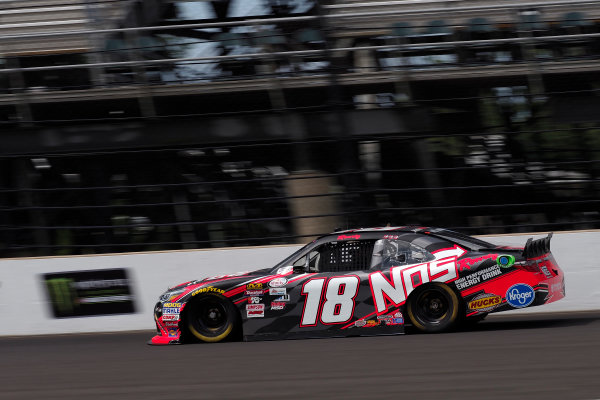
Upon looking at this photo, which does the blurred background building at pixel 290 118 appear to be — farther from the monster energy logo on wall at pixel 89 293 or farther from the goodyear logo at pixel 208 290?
the goodyear logo at pixel 208 290

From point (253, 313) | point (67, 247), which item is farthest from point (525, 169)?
point (67, 247)

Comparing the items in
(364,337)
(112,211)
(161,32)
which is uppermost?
(161,32)

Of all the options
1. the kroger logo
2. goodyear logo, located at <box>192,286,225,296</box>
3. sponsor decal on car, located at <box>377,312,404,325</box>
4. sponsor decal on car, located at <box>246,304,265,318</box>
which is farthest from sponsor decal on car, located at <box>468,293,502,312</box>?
goodyear logo, located at <box>192,286,225,296</box>

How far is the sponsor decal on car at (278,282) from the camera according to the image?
8913 mm

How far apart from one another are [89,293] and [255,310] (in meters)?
3.66

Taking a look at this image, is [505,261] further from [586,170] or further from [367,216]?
[586,170]

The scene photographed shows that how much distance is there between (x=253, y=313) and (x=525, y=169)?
594cm

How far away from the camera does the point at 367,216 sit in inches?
471

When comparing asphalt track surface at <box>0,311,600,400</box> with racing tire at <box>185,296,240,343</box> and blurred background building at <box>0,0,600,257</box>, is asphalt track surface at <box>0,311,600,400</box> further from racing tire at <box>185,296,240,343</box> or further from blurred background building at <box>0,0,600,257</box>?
blurred background building at <box>0,0,600,257</box>

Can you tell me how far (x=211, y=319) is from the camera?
30.6ft

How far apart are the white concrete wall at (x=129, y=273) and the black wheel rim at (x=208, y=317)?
211 centimetres

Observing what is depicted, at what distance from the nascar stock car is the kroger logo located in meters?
0.01

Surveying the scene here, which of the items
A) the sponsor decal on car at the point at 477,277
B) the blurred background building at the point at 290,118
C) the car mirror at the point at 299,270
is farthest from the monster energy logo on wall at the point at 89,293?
the sponsor decal on car at the point at 477,277

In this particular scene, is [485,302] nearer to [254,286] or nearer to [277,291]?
[277,291]
